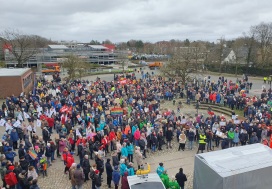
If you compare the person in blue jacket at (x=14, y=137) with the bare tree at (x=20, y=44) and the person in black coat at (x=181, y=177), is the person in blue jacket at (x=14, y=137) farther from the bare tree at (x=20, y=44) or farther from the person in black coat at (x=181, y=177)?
the bare tree at (x=20, y=44)

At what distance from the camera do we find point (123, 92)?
2767 cm

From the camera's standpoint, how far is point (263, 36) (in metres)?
50.2

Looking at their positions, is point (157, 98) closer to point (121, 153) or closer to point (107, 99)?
point (107, 99)

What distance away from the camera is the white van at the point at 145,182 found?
9078 millimetres

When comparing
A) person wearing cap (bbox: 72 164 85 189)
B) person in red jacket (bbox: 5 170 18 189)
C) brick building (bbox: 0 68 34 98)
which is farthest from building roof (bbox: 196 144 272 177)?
brick building (bbox: 0 68 34 98)

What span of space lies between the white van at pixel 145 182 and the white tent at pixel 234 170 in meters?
1.79

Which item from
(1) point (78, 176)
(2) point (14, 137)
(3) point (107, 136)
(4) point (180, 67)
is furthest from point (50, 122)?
(4) point (180, 67)

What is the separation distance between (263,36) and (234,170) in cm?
4875

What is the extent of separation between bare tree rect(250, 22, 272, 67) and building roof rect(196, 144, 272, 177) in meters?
40.5

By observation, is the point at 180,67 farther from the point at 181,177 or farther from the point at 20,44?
the point at 20,44

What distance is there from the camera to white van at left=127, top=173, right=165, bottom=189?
908 cm

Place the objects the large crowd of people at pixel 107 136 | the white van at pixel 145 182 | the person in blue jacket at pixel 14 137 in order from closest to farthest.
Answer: the white van at pixel 145 182 < the large crowd of people at pixel 107 136 < the person in blue jacket at pixel 14 137

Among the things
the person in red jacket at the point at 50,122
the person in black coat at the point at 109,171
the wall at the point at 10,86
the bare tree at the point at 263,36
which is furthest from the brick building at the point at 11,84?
the bare tree at the point at 263,36

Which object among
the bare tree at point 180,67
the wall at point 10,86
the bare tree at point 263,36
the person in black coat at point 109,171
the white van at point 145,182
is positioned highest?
the bare tree at point 263,36
